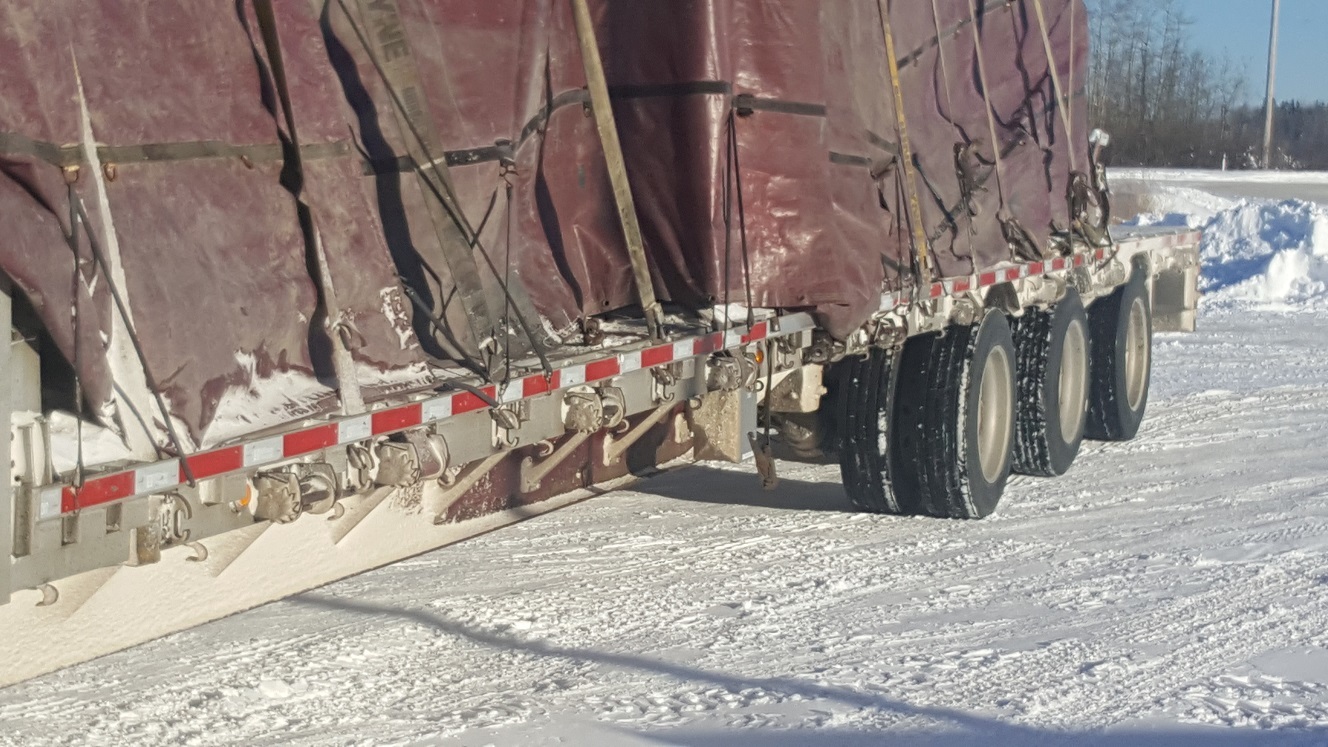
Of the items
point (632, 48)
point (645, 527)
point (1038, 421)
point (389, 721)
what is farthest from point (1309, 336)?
point (389, 721)

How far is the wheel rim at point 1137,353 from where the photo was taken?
11461 millimetres

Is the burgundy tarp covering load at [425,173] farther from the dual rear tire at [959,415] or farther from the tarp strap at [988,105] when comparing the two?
the dual rear tire at [959,415]

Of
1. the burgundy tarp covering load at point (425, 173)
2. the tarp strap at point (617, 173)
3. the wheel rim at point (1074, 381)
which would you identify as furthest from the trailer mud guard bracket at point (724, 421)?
the wheel rim at point (1074, 381)

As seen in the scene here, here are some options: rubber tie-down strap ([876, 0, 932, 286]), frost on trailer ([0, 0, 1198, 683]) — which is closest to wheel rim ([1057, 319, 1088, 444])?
frost on trailer ([0, 0, 1198, 683])

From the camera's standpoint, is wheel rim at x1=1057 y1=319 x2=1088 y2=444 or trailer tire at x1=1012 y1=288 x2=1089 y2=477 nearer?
trailer tire at x1=1012 y1=288 x2=1089 y2=477

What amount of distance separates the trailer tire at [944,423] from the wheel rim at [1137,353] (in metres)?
3.18

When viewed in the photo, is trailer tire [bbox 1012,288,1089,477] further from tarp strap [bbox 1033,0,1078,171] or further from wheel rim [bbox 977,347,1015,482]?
tarp strap [bbox 1033,0,1078,171]

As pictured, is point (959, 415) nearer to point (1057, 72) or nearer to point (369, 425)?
point (1057, 72)

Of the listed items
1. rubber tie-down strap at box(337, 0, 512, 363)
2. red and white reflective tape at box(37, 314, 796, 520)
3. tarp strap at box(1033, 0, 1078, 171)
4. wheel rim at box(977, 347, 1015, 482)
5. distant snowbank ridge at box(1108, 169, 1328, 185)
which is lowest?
wheel rim at box(977, 347, 1015, 482)

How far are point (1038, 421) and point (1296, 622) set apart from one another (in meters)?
3.39

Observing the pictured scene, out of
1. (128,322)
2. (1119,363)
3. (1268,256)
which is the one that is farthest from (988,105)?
(1268,256)

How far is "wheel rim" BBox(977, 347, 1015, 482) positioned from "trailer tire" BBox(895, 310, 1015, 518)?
0.24m

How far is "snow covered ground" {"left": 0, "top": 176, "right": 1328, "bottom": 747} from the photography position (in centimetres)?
508

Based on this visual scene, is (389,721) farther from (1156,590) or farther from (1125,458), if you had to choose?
(1125,458)
